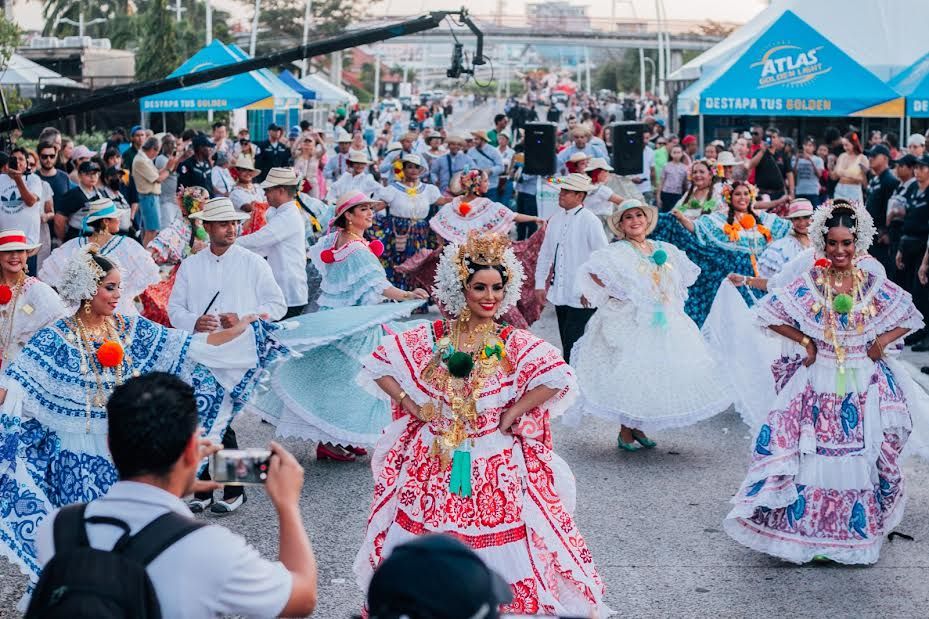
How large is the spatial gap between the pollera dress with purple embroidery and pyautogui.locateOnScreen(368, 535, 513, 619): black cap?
474cm

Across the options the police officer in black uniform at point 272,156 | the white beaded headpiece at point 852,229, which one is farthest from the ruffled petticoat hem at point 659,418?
the police officer in black uniform at point 272,156

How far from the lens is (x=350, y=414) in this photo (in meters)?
9.02

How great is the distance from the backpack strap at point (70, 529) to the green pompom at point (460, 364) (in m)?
2.54

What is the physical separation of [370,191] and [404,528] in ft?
36.8

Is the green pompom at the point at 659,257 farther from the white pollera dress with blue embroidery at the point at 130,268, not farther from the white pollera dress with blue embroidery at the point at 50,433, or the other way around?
the white pollera dress with blue embroidery at the point at 50,433

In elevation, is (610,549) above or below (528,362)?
below

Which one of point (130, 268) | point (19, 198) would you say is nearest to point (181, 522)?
point (130, 268)

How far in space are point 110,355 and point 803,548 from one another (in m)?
3.66

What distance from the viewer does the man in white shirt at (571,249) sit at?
36.6 feet

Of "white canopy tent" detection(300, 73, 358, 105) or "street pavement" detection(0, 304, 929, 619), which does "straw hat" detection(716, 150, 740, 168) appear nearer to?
"street pavement" detection(0, 304, 929, 619)

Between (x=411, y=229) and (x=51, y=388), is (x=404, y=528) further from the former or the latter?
(x=411, y=229)

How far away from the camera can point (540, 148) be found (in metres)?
19.2

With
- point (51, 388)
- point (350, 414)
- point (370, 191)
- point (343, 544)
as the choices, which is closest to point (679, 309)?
point (350, 414)

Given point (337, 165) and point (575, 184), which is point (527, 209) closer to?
point (337, 165)
